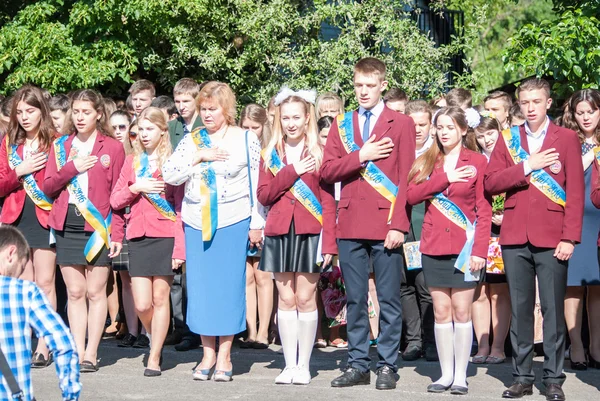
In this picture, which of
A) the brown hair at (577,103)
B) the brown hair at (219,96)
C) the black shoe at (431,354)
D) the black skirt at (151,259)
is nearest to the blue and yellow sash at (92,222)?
the black skirt at (151,259)

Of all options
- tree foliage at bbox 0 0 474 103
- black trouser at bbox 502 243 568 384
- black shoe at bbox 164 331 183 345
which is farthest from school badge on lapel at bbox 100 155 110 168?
tree foliage at bbox 0 0 474 103

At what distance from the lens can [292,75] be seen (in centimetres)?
1314

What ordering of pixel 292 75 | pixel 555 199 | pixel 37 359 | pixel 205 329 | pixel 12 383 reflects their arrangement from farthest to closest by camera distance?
pixel 292 75
pixel 37 359
pixel 205 329
pixel 555 199
pixel 12 383

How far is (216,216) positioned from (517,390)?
2501 millimetres

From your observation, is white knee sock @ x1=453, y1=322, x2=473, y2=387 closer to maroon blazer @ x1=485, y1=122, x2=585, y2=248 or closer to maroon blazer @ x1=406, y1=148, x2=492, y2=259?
maroon blazer @ x1=406, y1=148, x2=492, y2=259

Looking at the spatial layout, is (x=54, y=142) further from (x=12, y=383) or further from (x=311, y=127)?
(x=12, y=383)

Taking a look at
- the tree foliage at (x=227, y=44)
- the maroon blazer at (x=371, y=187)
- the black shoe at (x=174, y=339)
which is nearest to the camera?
the maroon blazer at (x=371, y=187)

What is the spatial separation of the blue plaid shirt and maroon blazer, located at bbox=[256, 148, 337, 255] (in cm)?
321

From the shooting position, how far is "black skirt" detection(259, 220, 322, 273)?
770 cm

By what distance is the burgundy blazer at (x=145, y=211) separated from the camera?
8141 mm

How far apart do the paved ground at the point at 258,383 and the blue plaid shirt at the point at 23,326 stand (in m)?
2.65

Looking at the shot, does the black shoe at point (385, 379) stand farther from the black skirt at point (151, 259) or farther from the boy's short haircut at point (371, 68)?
the boy's short haircut at point (371, 68)

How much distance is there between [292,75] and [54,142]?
517 centimetres

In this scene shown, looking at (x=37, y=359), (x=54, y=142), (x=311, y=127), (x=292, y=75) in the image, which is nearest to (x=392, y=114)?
(x=311, y=127)
